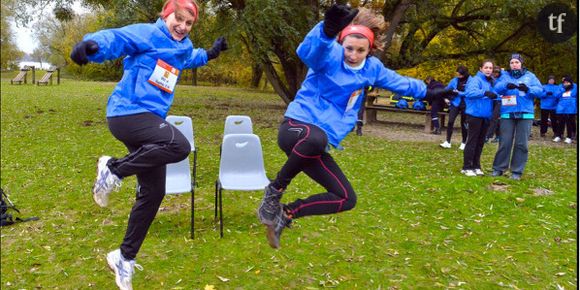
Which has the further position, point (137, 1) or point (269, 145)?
point (137, 1)

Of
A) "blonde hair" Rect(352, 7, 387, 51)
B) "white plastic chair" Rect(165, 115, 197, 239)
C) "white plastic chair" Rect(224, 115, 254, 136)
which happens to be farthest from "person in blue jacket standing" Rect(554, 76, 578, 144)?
"blonde hair" Rect(352, 7, 387, 51)

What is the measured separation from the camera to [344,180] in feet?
11.3

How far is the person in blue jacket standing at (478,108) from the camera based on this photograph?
24.5ft

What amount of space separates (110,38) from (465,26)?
16.8 m

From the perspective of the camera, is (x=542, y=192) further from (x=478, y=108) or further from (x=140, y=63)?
(x=140, y=63)

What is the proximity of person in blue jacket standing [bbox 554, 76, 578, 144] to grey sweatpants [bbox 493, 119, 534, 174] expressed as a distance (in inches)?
248

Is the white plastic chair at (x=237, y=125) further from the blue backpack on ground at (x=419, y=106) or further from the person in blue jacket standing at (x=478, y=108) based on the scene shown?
the blue backpack on ground at (x=419, y=106)

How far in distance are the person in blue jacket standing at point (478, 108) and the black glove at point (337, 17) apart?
4962 millimetres

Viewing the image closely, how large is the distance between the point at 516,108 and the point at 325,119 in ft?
17.0

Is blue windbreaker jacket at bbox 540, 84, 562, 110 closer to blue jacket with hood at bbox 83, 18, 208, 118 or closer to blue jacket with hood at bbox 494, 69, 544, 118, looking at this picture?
blue jacket with hood at bbox 494, 69, 544, 118

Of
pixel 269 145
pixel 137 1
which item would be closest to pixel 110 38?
pixel 269 145

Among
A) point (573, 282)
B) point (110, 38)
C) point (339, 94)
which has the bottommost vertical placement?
point (573, 282)

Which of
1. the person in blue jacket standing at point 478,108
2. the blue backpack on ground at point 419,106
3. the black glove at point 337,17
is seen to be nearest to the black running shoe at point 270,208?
the black glove at point 337,17

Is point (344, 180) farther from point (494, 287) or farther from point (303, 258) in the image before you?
point (494, 287)
